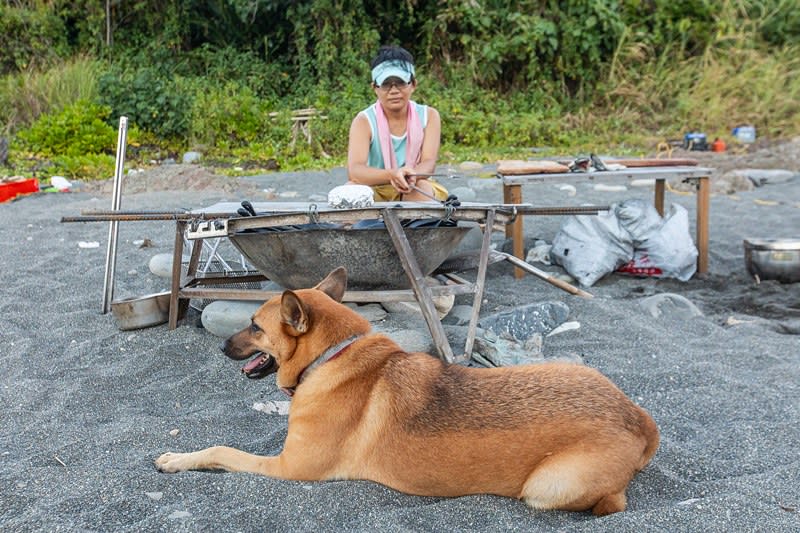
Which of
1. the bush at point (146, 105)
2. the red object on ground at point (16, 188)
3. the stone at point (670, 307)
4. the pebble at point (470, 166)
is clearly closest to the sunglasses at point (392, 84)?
the stone at point (670, 307)

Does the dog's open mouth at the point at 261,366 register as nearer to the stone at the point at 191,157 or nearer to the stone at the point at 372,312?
the stone at the point at 372,312

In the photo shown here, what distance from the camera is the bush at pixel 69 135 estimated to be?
38.7 feet

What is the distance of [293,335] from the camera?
109 inches

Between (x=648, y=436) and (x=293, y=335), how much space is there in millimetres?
1384

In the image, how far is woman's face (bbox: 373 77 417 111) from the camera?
5250 mm

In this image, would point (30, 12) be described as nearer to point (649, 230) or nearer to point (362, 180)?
point (362, 180)

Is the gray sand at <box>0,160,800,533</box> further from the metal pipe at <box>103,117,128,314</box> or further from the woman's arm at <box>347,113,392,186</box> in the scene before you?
the woman's arm at <box>347,113,392,186</box>

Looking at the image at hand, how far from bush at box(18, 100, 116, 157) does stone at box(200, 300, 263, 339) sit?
8.45 meters

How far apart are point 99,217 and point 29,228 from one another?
398 cm

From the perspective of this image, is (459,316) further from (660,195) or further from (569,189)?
(569,189)

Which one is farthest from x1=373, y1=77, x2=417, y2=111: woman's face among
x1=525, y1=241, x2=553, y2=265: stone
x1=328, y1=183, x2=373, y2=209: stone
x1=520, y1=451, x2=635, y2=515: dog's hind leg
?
x1=520, y1=451, x2=635, y2=515: dog's hind leg

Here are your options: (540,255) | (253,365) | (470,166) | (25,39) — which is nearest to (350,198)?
(253,365)

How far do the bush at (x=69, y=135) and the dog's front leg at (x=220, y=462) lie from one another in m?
10.0

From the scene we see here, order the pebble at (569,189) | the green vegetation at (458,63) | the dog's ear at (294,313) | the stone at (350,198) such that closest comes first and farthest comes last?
the dog's ear at (294,313)
the stone at (350,198)
the pebble at (569,189)
the green vegetation at (458,63)
